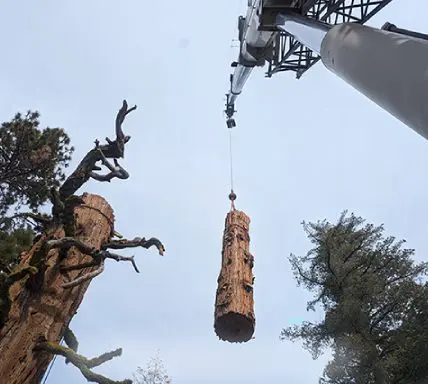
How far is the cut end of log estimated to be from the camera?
5.24 meters

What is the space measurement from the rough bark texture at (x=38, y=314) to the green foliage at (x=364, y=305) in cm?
1268

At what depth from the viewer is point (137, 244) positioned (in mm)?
4926

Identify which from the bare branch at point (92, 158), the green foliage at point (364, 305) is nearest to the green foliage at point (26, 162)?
the bare branch at point (92, 158)

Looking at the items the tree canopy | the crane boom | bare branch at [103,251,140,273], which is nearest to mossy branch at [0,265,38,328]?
bare branch at [103,251,140,273]

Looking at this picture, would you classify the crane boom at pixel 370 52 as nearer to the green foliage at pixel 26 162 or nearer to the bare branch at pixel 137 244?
the bare branch at pixel 137 244

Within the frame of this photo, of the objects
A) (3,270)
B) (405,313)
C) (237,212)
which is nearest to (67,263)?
(3,270)

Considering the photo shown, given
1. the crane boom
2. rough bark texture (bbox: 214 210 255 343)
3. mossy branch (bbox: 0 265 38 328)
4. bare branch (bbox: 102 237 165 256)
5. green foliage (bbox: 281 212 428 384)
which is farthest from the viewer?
green foliage (bbox: 281 212 428 384)

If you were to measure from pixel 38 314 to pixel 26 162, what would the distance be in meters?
8.15

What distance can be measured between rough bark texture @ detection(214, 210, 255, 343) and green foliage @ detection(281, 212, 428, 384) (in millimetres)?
10601

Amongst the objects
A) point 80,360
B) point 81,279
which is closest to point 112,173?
point 81,279

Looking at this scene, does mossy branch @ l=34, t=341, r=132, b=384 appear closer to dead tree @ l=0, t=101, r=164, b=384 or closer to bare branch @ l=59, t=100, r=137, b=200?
dead tree @ l=0, t=101, r=164, b=384

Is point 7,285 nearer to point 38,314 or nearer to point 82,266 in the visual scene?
point 38,314

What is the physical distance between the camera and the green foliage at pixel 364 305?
1538 centimetres

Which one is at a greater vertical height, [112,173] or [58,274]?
[112,173]
